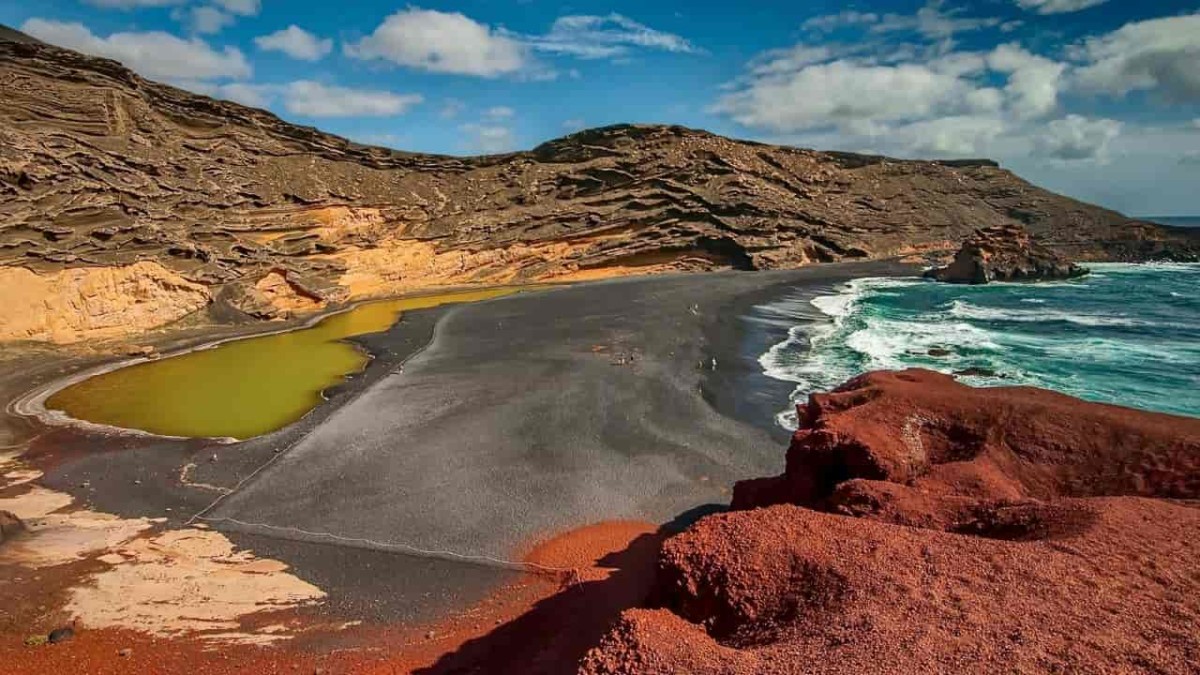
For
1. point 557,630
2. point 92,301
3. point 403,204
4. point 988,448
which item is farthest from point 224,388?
point 403,204

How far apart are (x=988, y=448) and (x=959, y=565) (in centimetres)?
402

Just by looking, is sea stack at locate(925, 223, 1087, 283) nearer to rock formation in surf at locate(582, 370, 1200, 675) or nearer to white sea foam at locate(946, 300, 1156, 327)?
white sea foam at locate(946, 300, 1156, 327)

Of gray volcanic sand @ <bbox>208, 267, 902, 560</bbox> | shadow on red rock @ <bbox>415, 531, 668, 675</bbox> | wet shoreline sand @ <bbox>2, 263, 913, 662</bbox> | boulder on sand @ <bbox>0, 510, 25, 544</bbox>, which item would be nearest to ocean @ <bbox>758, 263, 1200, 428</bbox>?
wet shoreline sand @ <bbox>2, 263, 913, 662</bbox>

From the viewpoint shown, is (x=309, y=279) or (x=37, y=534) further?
(x=309, y=279)

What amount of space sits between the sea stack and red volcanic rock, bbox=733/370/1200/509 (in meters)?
45.6

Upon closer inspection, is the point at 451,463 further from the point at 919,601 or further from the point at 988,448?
the point at 919,601

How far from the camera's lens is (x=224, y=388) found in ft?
75.5

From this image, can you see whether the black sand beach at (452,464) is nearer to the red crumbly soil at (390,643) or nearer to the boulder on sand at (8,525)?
the red crumbly soil at (390,643)

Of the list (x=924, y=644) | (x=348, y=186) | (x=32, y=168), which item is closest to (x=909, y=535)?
(x=924, y=644)

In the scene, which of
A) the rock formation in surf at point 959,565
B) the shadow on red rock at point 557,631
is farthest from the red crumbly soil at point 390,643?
the rock formation in surf at point 959,565

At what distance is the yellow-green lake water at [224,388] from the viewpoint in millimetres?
19391

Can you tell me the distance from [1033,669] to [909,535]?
1.88 meters

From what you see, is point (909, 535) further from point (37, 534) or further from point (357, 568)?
point (37, 534)

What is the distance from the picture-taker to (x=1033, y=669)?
12.7 feet
